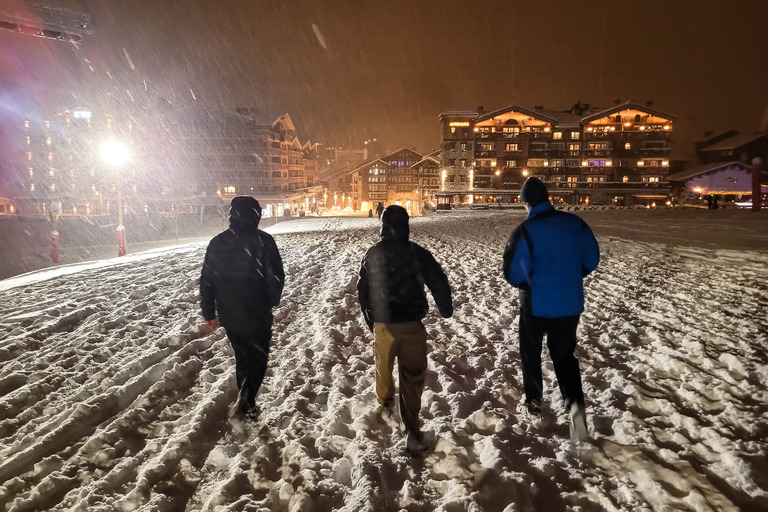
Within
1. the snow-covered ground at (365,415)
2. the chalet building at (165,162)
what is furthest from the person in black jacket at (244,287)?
the chalet building at (165,162)

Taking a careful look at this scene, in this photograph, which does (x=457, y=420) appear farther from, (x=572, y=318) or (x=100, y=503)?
(x=100, y=503)

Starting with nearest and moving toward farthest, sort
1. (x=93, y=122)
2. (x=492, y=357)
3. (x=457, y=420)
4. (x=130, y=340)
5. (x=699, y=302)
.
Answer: (x=457, y=420)
(x=492, y=357)
(x=130, y=340)
(x=699, y=302)
(x=93, y=122)

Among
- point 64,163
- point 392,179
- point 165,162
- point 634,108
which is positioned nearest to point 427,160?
point 392,179

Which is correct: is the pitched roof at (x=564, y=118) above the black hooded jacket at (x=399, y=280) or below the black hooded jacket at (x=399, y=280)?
above

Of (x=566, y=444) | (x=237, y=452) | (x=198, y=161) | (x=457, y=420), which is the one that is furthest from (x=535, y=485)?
(x=198, y=161)

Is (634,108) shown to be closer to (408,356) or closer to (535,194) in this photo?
(535,194)

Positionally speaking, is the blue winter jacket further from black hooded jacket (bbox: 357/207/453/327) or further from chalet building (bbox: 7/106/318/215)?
chalet building (bbox: 7/106/318/215)

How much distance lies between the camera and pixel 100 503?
328 cm

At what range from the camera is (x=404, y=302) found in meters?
3.60

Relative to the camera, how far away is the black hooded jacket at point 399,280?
3.61 metres

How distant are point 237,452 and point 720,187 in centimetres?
7889

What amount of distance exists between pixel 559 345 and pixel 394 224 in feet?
6.03

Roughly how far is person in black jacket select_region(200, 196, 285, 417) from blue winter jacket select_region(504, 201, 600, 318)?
2393 mm

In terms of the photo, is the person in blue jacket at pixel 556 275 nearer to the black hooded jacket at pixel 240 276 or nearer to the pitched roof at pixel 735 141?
the black hooded jacket at pixel 240 276
